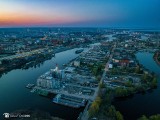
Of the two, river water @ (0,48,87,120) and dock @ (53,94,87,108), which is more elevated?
dock @ (53,94,87,108)

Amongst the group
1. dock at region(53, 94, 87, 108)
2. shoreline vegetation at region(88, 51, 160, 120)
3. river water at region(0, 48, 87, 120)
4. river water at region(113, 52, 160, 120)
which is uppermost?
shoreline vegetation at region(88, 51, 160, 120)

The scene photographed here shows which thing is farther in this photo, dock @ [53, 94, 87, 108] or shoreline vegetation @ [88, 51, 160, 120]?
dock @ [53, 94, 87, 108]

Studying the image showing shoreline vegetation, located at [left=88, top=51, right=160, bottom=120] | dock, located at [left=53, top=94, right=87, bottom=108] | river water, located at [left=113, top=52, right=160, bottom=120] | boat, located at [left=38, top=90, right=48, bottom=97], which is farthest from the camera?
boat, located at [left=38, top=90, right=48, bottom=97]

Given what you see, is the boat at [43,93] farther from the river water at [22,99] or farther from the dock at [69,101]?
the dock at [69,101]

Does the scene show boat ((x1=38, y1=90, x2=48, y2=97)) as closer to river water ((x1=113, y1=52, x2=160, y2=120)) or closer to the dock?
the dock

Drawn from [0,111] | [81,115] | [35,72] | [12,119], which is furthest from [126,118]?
[35,72]

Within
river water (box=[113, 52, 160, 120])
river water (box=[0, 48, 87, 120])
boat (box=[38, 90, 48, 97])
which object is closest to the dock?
river water (box=[0, 48, 87, 120])

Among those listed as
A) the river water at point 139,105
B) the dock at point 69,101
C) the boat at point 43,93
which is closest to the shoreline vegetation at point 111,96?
the river water at point 139,105

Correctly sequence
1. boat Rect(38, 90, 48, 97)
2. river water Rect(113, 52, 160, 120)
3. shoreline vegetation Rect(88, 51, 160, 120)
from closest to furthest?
shoreline vegetation Rect(88, 51, 160, 120)
river water Rect(113, 52, 160, 120)
boat Rect(38, 90, 48, 97)

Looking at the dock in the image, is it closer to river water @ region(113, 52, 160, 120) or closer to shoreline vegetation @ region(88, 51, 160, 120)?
shoreline vegetation @ region(88, 51, 160, 120)

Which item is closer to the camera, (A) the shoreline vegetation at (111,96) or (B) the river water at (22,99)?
(A) the shoreline vegetation at (111,96)

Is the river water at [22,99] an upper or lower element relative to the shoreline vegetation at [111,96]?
lower
